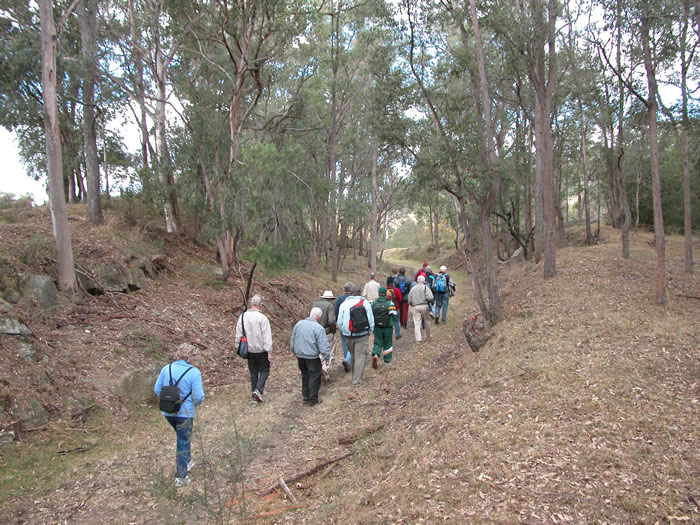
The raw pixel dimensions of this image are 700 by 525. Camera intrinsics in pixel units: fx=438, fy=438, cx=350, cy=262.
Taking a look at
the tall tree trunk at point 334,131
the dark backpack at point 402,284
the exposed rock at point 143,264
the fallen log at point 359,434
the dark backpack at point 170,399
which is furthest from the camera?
the tall tree trunk at point 334,131

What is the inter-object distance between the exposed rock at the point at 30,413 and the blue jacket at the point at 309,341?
140 inches

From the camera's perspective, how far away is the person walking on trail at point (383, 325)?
928cm

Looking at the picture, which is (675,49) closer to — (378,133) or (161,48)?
(378,133)

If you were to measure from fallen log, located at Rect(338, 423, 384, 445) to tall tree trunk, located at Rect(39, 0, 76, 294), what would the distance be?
21.7 ft

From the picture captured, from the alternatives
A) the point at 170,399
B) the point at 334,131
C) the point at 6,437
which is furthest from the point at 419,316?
the point at 334,131

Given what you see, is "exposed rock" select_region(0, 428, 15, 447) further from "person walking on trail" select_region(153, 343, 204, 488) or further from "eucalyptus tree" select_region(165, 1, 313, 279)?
"eucalyptus tree" select_region(165, 1, 313, 279)

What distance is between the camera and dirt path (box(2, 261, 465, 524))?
4.31 metres

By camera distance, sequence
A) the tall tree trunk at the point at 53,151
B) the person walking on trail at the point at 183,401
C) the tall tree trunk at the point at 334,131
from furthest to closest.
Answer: the tall tree trunk at the point at 334,131 < the tall tree trunk at the point at 53,151 < the person walking on trail at the point at 183,401

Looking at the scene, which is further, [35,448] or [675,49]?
[675,49]

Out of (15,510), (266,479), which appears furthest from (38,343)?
(266,479)

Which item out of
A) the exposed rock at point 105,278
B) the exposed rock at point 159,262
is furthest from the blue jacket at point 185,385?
the exposed rock at point 159,262

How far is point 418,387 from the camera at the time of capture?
314 inches

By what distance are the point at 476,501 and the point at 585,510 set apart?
844 mm

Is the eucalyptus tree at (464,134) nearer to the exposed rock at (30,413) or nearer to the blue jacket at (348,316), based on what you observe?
the blue jacket at (348,316)
